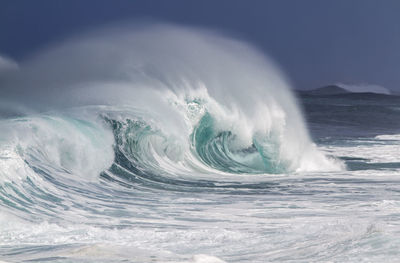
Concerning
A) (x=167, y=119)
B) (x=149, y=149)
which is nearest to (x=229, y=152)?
(x=167, y=119)

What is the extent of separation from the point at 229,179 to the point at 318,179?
43.1 inches

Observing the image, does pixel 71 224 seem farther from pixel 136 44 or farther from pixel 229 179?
pixel 136 44

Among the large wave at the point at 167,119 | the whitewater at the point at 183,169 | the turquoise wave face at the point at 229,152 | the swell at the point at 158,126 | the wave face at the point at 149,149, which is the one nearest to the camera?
the whitewater at the point at 183,169

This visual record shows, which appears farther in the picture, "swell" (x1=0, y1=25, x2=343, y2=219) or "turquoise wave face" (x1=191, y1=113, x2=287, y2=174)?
"turquoise wave face" (x1=191, y1=113, x2=287, y2=174)

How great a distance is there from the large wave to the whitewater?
3cm

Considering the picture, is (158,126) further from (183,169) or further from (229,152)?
(229,152)

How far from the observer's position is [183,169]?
859 centimetres

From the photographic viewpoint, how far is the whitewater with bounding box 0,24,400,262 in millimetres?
3895

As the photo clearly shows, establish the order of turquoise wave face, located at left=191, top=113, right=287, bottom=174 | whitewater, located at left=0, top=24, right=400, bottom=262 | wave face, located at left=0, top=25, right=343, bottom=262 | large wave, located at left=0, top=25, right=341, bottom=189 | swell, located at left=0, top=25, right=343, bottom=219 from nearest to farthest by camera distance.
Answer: whitewater, located at left=0, top=24, right=400, bottom=262 → wave face, located at left=0, top=25, right=343, bottom=262 → swell, located at left=0, top=25, right=343, bottom=219 → large wave, located at left=0, top=25, right=341, bottom=189 → turquoise wave face, located at left=191, top=113, right=287, bottom=174

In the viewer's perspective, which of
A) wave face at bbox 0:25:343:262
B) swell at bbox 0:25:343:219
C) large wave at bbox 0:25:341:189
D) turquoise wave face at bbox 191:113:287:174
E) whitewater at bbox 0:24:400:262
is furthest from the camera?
turquoise wave face at bbox 191:113:287:174

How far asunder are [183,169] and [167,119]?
48.2 inches

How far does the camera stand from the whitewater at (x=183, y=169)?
12.8ft

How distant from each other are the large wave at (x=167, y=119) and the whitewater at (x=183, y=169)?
1.0 inches

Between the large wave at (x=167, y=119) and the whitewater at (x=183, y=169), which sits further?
the large wave at (x=167, y=119)
